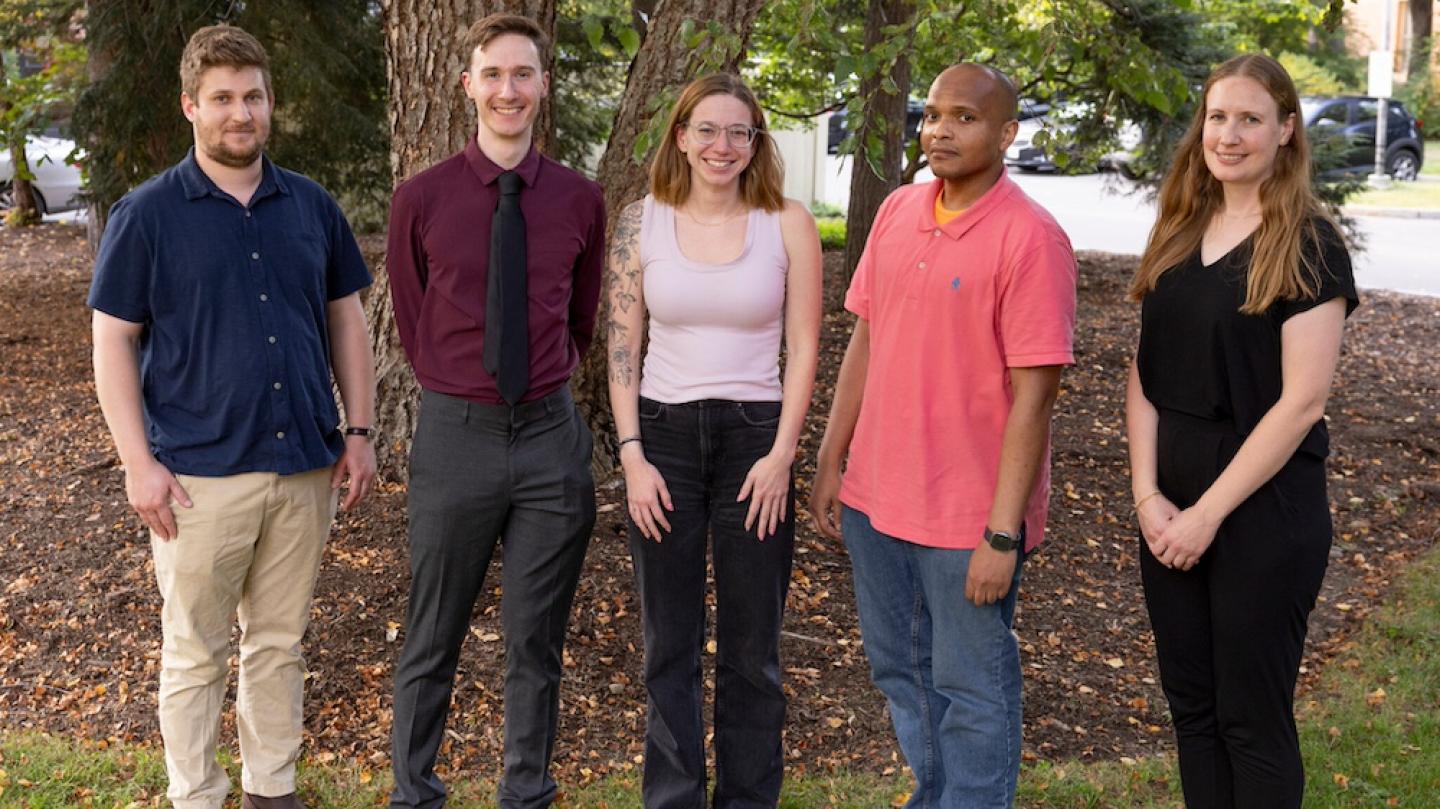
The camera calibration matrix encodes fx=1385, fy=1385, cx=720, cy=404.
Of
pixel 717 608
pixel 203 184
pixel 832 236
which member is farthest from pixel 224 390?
pixel 832 236

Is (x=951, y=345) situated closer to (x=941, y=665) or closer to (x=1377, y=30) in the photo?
(x=941, y=665)

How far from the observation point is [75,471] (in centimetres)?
Answer: 673

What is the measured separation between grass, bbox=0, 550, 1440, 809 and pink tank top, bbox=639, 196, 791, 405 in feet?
4.45

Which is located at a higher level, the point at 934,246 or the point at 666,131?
the point at 666,131

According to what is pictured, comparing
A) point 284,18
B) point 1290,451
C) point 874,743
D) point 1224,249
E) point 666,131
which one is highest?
point 284,18

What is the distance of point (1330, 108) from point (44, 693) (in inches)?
1006

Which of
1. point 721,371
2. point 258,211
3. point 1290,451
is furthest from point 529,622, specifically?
point 1290,451

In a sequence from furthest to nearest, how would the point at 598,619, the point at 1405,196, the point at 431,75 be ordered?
the point at 1405,196, the point at 431,75, the point at 598,619

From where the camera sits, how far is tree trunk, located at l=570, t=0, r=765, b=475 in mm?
5117

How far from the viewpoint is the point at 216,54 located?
3.29 metres

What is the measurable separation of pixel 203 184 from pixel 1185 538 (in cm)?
244

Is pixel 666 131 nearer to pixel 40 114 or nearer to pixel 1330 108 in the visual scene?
pixel 40 114

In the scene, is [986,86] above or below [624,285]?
above

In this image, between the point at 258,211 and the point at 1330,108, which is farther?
the point at 1330,108
